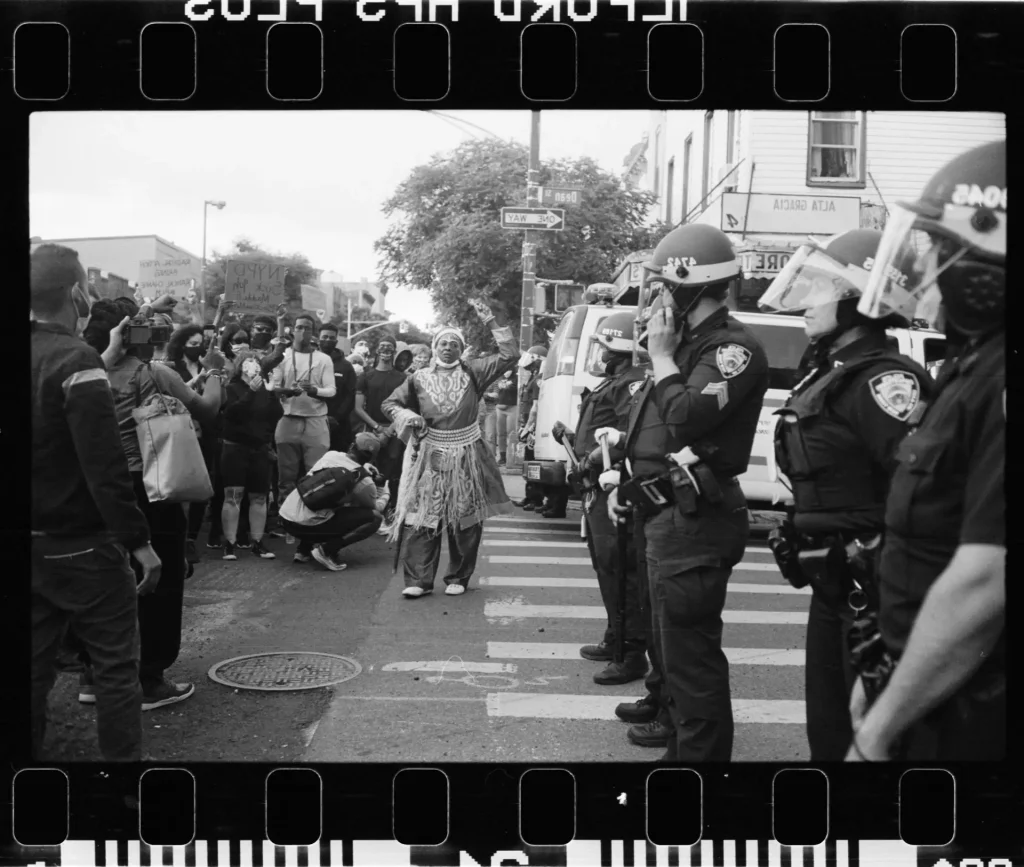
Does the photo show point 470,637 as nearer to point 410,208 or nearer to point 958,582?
point 410,208

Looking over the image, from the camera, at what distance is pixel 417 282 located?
4117 millimetres

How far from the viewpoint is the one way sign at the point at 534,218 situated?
380 centimetres

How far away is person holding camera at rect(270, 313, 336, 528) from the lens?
5.30 meters

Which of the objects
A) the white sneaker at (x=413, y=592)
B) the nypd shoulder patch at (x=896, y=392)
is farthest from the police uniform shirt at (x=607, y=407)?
the nypd shoulder patch at (x=896, y=392)

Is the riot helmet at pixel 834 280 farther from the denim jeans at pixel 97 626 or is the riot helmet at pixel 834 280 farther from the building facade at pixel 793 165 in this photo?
the denim jeans at pixel 97 626

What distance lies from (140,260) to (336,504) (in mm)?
4422

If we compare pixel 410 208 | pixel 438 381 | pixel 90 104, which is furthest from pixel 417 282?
pixel 438 381

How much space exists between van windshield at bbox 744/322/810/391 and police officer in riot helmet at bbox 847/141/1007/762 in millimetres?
2174

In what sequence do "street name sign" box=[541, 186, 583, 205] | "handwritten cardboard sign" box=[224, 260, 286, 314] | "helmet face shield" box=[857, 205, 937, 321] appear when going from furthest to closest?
→ "handwritten cardboard sign" box=[224, 260, 286, 314], "street name sign" box=[541, 186, 583, 205], "helmet face shield" box=[857, 205, 937, 321]

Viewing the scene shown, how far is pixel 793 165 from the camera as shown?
318 cm

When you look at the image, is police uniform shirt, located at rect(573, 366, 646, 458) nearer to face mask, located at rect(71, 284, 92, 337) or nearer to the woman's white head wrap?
the woman's white head wrap

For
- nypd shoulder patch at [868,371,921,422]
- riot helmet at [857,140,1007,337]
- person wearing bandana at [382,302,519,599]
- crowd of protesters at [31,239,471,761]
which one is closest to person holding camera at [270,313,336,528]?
crowd of protesters at [31,239,471,761]

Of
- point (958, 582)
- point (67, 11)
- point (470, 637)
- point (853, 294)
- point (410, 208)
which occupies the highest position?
point (67, 11)

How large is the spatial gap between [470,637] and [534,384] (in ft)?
21.6
